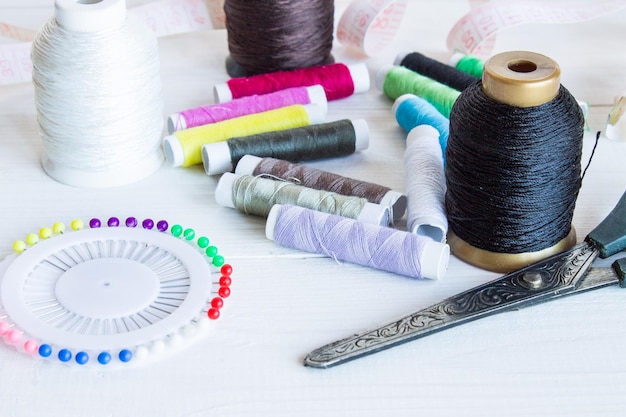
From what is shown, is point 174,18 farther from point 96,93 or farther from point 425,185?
point 425,185

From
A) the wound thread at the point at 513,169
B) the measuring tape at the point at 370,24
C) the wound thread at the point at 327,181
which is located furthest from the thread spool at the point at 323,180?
the measuring tape at the point at 370,24

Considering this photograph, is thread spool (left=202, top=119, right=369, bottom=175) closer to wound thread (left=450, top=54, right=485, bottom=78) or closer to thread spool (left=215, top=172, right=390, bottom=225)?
thread spool (left=215, top=172, right=390, bottom=225)

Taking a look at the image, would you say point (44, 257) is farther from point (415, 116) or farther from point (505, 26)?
point (505, 26)

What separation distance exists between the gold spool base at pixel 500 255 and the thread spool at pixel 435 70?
0.38 m

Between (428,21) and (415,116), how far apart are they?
1.53 feet

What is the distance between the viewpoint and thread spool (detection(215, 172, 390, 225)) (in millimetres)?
1094

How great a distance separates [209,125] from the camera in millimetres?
1272

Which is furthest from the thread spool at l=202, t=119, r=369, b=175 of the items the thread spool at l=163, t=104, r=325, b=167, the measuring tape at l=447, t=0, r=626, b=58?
the measuring tape at l=447, t=0, r=626, b=58

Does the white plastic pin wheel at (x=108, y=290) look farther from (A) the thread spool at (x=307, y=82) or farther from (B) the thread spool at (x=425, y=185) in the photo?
(A) the thread spool at (x=307, y=82)

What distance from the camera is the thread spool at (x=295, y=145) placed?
4.00ft

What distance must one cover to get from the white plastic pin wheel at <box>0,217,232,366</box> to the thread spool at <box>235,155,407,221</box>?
0.15m

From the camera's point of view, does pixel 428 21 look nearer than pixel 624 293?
No

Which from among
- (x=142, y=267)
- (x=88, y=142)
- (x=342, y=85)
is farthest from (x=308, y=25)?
(x=142, y=267)

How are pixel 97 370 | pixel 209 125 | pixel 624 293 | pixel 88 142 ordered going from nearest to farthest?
pixel 97 370 < pixel 624 293 < pixel 88 142 < pixel 209 125
